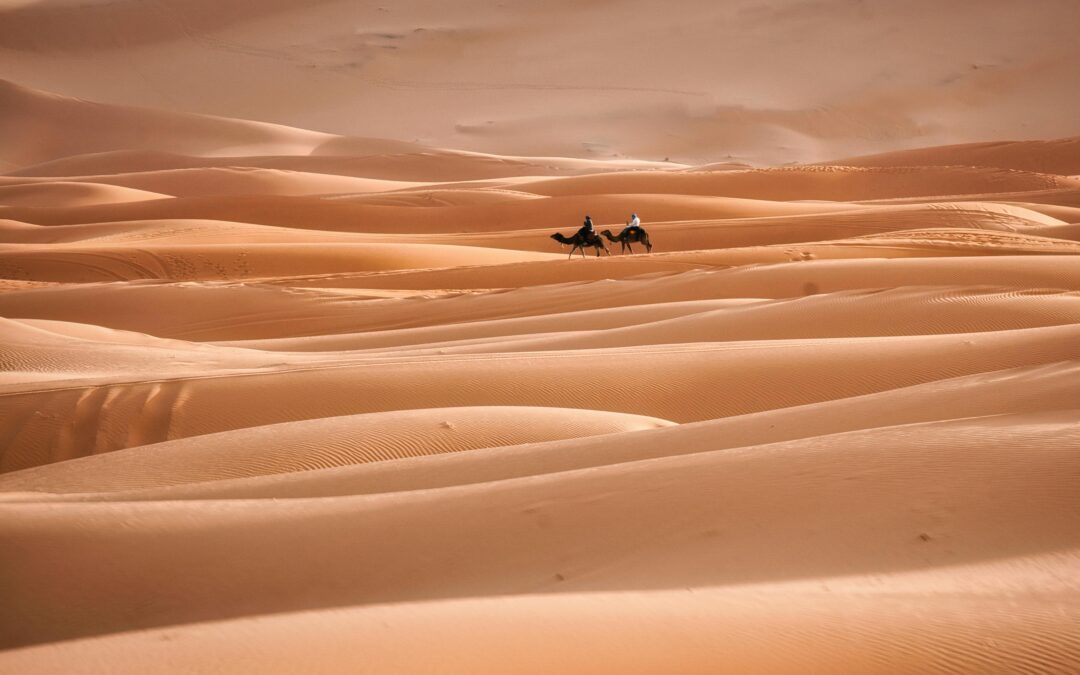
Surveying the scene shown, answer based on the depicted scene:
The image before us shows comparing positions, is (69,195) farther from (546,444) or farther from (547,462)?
(547,462)

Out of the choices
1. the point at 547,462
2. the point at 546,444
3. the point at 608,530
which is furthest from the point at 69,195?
the point at 608,530

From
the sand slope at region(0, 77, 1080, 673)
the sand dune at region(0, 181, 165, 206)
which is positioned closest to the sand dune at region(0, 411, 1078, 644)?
the sand slope at region(0, 77, 1080, 673)

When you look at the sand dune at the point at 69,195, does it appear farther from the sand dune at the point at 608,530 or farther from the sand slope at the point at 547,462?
the sand dune at the point at 608,530

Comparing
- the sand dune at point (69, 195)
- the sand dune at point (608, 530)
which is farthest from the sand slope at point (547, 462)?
the sand dune at point (69, 195)

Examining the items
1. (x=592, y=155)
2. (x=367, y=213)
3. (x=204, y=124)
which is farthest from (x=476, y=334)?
(x=204, y=124)

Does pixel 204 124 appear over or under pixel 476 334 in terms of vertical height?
over

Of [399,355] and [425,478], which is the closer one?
[425,478]

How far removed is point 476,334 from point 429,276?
13.3 feet

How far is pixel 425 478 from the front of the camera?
3.95m

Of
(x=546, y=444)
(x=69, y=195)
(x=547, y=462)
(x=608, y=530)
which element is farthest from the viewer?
(x=69, y=195)

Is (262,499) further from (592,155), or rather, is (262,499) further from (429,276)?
(592,155)

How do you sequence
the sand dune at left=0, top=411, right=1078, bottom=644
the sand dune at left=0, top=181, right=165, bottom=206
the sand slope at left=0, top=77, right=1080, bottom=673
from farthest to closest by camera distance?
the sand dune at left=0, top=181, right=165, bottom=206, the sand dune at left=0, top=411, right=1078, bottom=644, the sand slope at left=0, top=77, right=1080, bottom=673

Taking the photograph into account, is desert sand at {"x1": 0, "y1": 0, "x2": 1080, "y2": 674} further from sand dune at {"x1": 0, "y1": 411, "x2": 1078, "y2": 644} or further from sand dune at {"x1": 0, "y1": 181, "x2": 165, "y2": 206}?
sand dune at {"x1": 0, "y1": 181, "x2": 165, "y2": 206}

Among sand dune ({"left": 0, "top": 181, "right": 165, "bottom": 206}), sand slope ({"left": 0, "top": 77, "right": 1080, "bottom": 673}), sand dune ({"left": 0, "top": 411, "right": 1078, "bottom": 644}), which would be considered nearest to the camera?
sand slope ({"left": 0, "top": 77, "right": 1080, "bottom": 673})
